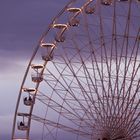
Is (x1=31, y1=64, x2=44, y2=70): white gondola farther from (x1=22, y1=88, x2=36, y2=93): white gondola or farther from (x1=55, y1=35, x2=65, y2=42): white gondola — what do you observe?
(x1=55, y1=35, x2=65, y2=42): white gondola

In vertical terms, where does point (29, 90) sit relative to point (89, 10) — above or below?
below

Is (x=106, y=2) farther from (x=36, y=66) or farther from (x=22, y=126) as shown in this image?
(x=22, y=126)

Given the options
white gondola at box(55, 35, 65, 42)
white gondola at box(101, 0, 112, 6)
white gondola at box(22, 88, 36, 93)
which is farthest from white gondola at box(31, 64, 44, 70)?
white gondola at box(101, 0, 112, 6)

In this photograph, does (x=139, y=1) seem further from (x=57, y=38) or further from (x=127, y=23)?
(x=57, y=38)

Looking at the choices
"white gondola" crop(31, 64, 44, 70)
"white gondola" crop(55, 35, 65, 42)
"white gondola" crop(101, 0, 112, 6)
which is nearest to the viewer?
"white gondola" crop(101, 0, 112, 6)

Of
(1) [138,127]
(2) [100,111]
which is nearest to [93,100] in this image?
(2) [100,111]

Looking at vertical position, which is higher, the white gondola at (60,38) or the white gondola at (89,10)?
the white gondola at (89,10)

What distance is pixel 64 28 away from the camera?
106ft

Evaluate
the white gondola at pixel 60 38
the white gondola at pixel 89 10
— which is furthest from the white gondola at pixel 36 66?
the white gondola at pixel 89 10

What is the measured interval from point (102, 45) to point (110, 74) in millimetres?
1352

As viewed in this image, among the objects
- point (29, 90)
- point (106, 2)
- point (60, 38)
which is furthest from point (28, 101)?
point (106, 2)

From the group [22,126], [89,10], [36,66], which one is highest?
[89,10]

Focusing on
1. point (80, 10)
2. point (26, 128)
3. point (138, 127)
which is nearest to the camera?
point (138, 127)

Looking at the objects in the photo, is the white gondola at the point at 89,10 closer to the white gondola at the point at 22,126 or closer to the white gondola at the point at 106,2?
the white gondola at the point at 106,2
